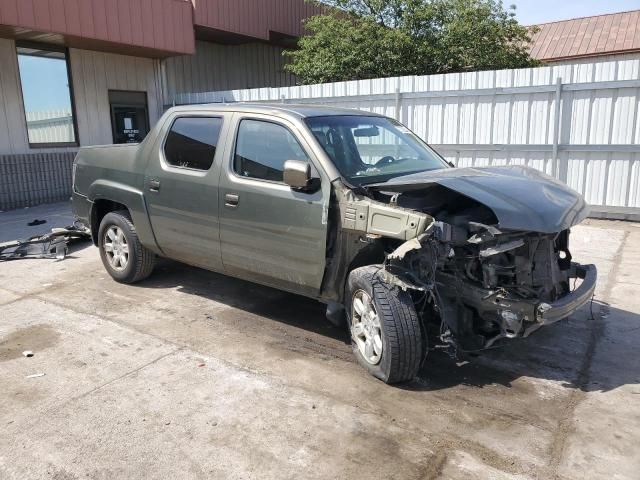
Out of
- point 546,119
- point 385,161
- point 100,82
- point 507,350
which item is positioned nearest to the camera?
point 507,350

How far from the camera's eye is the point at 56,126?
1262cm

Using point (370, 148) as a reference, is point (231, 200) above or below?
below

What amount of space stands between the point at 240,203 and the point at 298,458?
2.22 m

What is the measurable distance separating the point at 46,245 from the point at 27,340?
3480 mm

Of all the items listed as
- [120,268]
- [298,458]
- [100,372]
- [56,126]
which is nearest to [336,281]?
[298,458]

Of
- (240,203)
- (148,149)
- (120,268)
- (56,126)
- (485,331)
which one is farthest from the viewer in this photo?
(56,126)

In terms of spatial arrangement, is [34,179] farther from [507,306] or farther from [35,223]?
[507,306]

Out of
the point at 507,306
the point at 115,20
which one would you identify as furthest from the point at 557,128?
the point at 115,20

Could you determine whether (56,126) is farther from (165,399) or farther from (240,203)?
(165,399)

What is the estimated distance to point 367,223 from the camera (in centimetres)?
365

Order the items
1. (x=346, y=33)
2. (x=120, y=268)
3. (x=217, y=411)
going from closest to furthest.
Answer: (x=217, y=411) < (x=120, y=268) < (x=346, y=33)

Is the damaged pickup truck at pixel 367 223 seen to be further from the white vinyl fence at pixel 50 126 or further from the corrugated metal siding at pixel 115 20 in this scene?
the white vinyl fence at pixel 50 126

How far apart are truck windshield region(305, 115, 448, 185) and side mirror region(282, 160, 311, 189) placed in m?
0.30

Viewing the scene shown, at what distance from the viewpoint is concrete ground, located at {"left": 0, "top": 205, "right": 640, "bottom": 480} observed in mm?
2873
